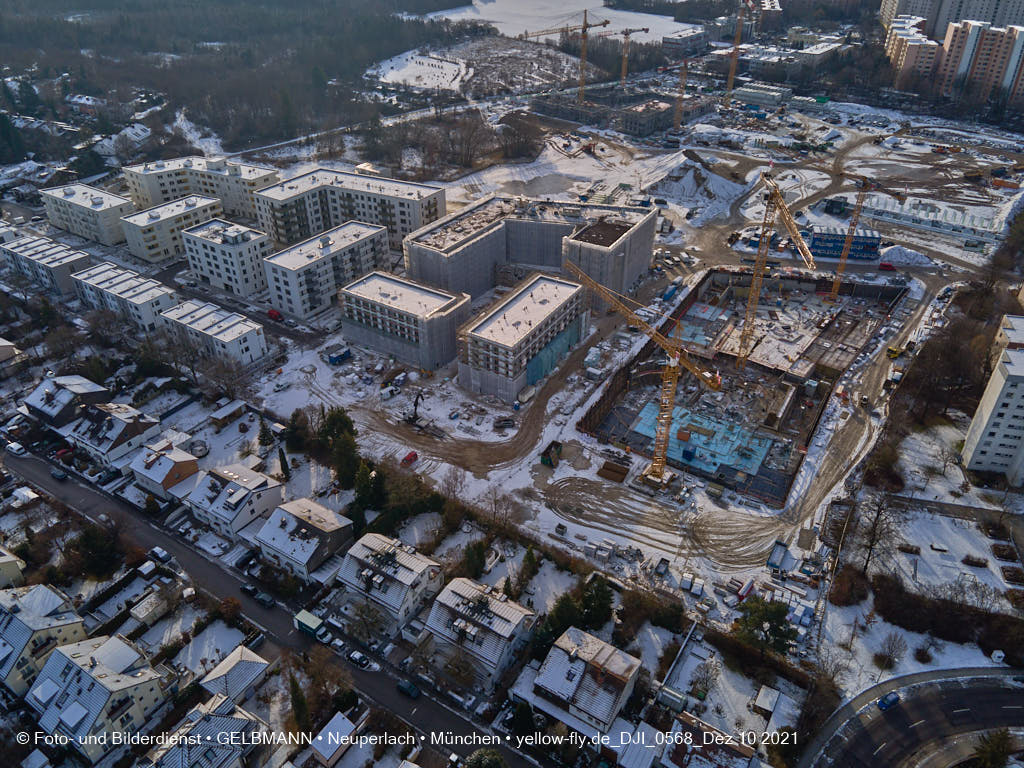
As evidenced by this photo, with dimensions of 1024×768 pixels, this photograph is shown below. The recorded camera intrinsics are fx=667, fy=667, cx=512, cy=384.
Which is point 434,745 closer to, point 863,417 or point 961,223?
point 863,417

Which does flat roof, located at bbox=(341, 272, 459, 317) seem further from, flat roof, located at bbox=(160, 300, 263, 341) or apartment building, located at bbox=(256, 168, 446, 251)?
apartment building, located at bbox=(256, 168, 446, 251)

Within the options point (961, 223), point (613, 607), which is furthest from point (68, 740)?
point (961, 223)

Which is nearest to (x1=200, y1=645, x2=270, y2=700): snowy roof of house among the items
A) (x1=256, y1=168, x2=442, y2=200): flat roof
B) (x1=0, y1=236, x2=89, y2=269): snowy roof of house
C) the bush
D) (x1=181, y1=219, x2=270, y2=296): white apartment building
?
the bush

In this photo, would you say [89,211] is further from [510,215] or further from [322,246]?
[510,215]

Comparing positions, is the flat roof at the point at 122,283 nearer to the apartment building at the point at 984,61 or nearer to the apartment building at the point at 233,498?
the apartment building at the point at 233,498

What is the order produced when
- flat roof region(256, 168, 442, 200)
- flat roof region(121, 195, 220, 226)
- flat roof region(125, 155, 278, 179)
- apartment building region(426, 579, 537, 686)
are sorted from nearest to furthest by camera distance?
apartment building region(426, 579, 537, 686) < flat roof region(121, 195, 220, 226) < flat roof region(256, 168, 442, 200) < flat roof region(125, 155, 278, 179)

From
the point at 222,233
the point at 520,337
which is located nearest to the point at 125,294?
the point at 222,233
